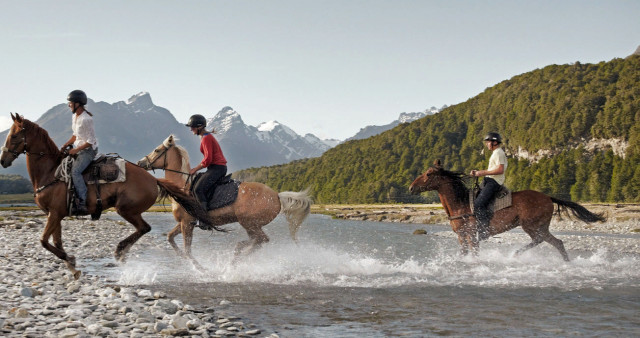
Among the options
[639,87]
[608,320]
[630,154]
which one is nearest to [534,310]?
[608,320]

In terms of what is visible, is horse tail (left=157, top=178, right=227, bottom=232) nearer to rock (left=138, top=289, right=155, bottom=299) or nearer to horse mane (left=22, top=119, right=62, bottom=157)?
horse mane (left=22, top=119, right=62, bottom=157)

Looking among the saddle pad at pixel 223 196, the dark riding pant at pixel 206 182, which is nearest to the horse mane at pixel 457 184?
the saddle pad at pixel 223 196

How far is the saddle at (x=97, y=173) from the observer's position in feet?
36.0

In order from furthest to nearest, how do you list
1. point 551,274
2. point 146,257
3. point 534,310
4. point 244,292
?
point 146,257, point 551,274, point 244,292, point 534,310

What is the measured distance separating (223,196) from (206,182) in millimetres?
576

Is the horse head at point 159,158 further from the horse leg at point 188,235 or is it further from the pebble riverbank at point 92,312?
the pebble riverbank at point 92,312

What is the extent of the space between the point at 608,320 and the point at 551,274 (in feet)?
17.8

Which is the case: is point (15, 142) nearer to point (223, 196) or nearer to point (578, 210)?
point (223, 196)

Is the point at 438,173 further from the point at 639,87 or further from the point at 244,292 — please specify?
the point at 639,87

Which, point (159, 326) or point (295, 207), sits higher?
point (295, 207)

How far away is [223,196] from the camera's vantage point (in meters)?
13.0

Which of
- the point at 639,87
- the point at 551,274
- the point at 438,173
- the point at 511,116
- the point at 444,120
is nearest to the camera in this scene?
the point at 551,274

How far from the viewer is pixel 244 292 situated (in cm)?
1094

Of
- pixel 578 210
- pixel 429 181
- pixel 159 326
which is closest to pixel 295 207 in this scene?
pixel 429 181
